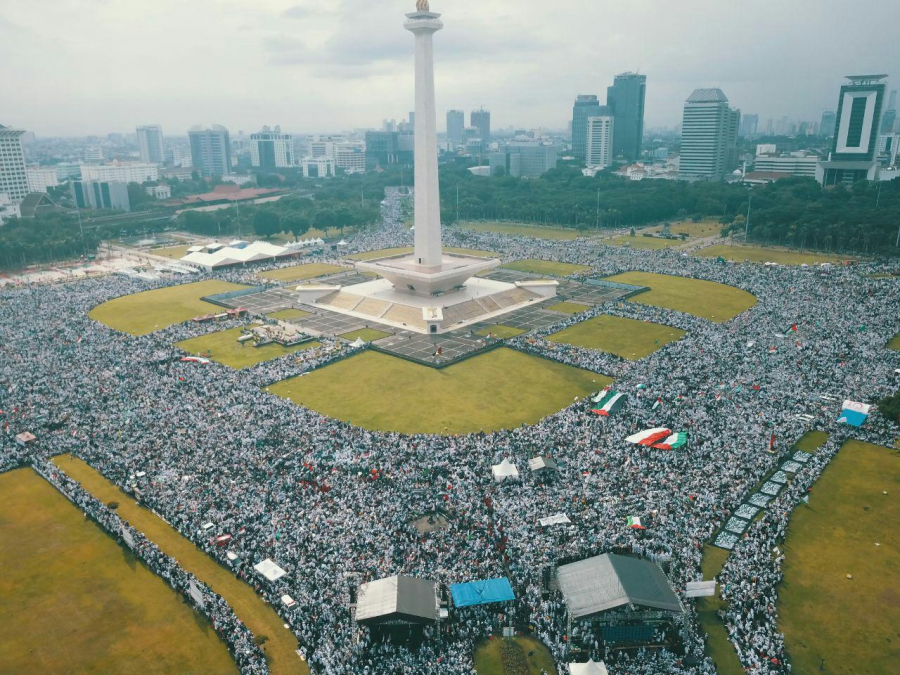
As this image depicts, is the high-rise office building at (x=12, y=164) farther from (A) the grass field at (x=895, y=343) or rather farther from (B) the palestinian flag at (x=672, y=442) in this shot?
(A) the grass field at (x=895, y=343)

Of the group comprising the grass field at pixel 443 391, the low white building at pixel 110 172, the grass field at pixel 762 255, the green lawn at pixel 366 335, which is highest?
the low white building at pixel 110 172

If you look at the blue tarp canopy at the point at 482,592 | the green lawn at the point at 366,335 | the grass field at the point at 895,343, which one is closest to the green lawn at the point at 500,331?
the green lawn at the point at 366,335

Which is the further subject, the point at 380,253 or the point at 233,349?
the point at 380,253

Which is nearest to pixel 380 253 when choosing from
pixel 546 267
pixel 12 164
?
pixel 546 267

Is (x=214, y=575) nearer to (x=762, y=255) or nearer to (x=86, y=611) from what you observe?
(x=86, y=611)

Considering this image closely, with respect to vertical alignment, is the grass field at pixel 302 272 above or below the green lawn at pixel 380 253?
below

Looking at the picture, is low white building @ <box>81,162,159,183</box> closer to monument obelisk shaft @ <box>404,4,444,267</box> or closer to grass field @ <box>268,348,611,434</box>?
monument obelisk shaft @ <box>404,4,444,267</box>
